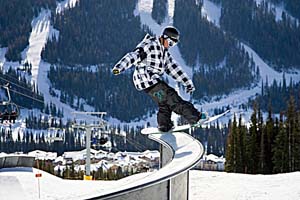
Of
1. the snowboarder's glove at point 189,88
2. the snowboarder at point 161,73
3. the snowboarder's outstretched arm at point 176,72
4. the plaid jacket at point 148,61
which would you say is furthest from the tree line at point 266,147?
the plaid jacket at point 148,61

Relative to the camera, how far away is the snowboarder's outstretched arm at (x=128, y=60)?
6.34 metres

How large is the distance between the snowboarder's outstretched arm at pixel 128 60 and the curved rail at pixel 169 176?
1029 millimetres

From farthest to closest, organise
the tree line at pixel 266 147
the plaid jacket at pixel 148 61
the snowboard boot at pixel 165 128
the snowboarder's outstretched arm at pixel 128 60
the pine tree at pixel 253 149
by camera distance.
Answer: the pine tree at pixel 253 149 → the tree line at pixel 266 147 → the snowboard boot at pixel 165 128 → the plaid jacket at pixel 148 61 → the snowboarder's outstretched arm at pixel 128 60

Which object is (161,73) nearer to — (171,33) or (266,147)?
(171,33)

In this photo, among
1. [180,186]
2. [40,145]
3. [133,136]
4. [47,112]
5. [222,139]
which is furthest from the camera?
[47,112]

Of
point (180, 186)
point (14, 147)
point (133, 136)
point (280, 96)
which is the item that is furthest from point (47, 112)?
point (180, 186)

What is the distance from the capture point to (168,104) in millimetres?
7074

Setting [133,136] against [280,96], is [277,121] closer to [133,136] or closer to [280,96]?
[133,136]

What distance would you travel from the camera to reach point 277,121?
38.1 m

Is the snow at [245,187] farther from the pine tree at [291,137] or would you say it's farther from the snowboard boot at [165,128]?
the pine tree at [291,137]

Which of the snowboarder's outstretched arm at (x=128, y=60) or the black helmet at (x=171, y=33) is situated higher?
the black helmet at (x=171, y=33)

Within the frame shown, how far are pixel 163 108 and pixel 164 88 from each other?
1.19ft

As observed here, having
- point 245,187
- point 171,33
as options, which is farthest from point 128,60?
point 245,187

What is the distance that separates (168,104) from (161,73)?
0.43m
